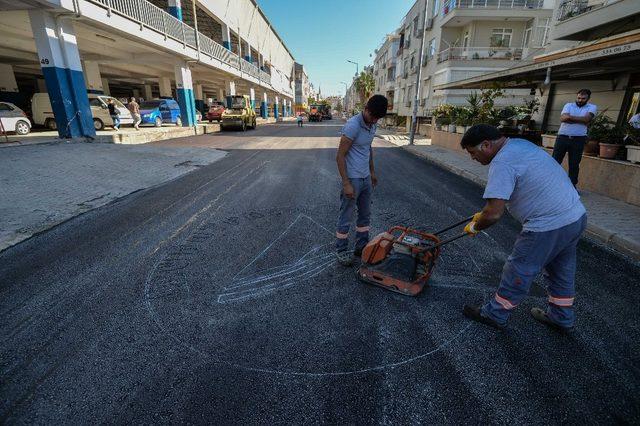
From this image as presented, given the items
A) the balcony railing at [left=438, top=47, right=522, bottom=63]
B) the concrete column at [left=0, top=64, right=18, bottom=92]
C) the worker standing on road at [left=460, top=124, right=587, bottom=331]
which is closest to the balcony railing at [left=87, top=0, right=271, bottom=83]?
the concrete column at [left=0, top=64, right=18, bottom=92]

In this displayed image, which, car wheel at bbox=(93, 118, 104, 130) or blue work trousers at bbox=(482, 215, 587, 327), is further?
car wheel at bbox=(93, 118, 104, 130)

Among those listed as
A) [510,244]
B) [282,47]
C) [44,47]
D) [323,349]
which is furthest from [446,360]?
[282,47]

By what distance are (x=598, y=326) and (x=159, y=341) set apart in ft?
12.3

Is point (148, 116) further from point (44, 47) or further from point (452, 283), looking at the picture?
point (452, 283)

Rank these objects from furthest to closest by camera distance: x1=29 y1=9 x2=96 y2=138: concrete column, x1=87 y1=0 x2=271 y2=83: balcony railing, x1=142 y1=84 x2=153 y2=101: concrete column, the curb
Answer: x1=142 y1=84 x2=153 y2=101: concrete column < x1=87 y1=0 x2=271 y2=83: balcony railing < x1=29 y1=9 x2=96 y2=138: concrete column < the curb

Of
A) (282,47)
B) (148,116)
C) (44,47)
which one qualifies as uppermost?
(282,47)

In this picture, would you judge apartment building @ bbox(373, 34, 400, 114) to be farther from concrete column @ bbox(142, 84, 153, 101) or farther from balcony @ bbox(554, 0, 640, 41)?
concrete column @ bbox(142, 84, 153, 101)

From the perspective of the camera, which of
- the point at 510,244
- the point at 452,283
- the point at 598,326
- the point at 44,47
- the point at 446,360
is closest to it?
the point at 446,360

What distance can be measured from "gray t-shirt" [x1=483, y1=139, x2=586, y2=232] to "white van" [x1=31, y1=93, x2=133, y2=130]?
19.6 m

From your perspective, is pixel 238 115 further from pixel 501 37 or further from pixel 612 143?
pixel 612 143

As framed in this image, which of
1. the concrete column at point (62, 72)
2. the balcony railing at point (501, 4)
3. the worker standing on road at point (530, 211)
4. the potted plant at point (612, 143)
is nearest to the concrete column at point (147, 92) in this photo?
the concrete column at point (62, 72)

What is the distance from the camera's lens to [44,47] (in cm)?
1079

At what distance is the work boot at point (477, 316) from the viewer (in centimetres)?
264

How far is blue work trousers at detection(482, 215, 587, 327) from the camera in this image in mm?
2352
